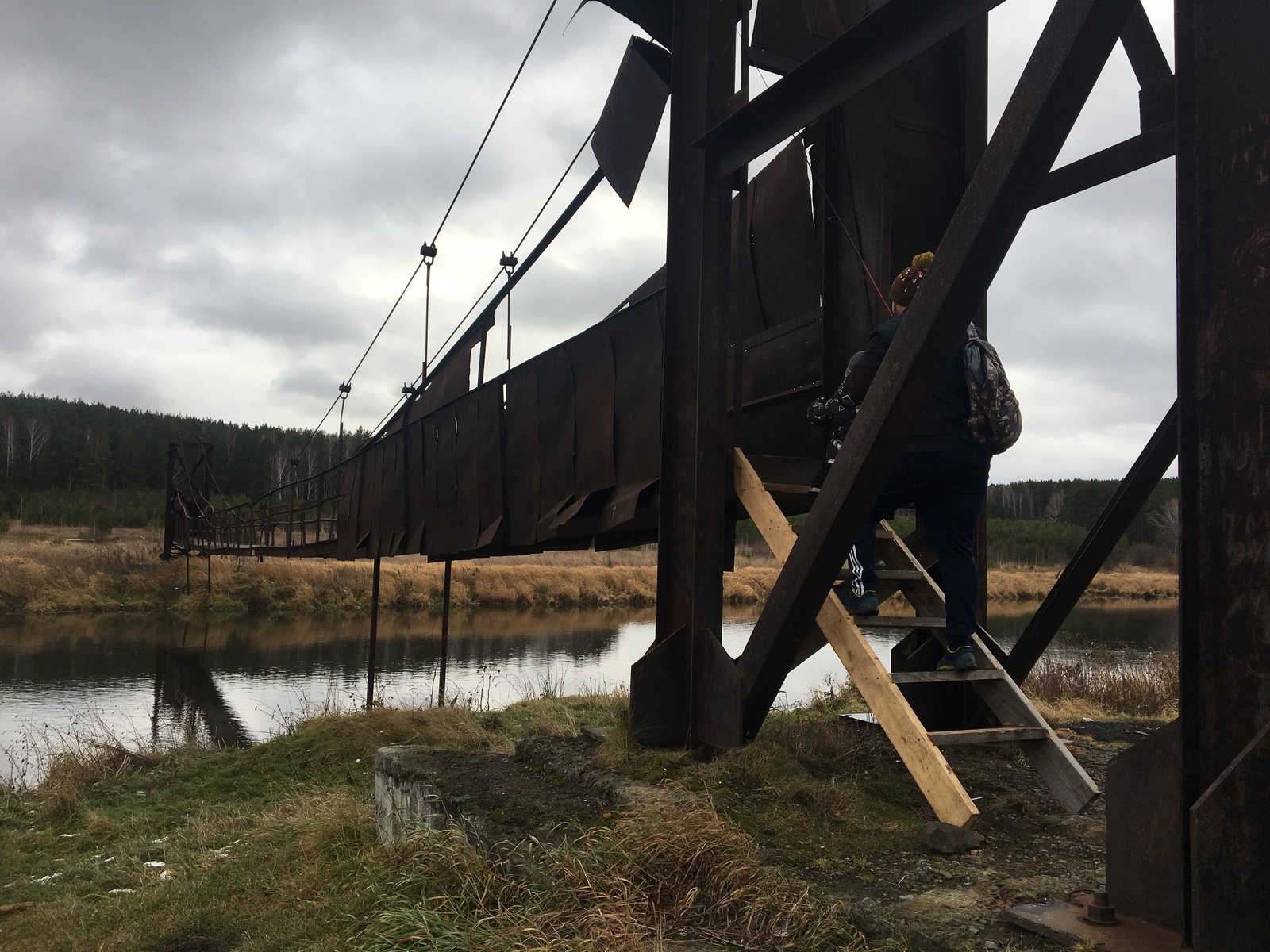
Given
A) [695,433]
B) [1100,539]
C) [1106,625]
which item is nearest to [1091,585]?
[1106,625]

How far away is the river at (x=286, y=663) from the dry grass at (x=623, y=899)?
28.8 feet

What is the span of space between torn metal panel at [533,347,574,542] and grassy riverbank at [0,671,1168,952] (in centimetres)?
179

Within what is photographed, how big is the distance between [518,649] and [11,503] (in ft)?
179

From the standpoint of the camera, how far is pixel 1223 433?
5.80 feet

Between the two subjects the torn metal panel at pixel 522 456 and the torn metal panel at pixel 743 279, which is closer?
the torn metal panel at pixel 743 279

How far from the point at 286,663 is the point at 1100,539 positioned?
64.2 ft

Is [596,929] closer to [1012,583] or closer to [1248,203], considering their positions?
[1248,203]

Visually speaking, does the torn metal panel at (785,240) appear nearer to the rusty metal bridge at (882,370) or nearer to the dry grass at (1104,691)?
the rusty metal bridge at (882,370)

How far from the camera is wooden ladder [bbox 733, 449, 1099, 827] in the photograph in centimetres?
276

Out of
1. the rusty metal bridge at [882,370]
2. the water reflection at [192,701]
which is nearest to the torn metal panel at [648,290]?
the rusty metal bridge at [882,370]

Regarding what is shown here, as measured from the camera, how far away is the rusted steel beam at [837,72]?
282 cm

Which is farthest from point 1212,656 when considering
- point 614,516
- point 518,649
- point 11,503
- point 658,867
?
point 11,503

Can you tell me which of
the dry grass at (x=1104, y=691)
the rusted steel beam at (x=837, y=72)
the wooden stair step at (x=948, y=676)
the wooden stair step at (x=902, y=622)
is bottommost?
the dry grass at (x=1104, y=691)

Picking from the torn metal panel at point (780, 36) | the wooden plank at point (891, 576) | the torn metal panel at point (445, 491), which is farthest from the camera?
the torn metal panel at point (445, 491)
